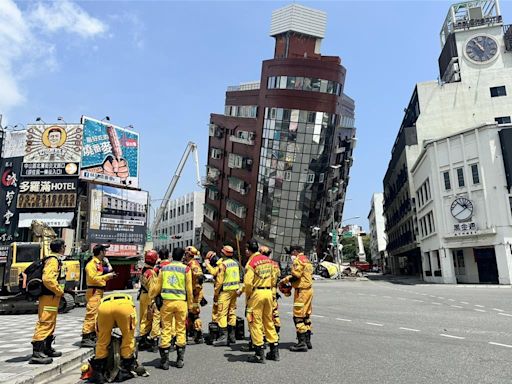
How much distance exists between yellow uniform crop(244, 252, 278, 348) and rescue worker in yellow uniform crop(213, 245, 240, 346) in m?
1.42

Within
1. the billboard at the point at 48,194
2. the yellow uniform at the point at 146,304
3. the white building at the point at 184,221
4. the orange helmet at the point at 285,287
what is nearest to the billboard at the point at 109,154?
the billboard at the point at 48,194

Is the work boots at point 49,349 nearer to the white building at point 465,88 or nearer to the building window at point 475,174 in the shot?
the building window at point 475,174

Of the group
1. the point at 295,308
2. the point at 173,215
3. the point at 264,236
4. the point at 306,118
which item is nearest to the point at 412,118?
the point at 306,118

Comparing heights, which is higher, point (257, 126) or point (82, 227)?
point (257, 126)

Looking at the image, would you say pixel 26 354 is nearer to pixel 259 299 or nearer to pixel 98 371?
pixel 98 371

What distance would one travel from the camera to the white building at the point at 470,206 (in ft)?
99.5

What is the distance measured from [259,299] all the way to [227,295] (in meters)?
1.80

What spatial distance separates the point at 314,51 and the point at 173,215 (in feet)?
154

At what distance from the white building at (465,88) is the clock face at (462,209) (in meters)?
9.63

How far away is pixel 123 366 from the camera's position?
245 inches

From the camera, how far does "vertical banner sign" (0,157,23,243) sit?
40062 mm

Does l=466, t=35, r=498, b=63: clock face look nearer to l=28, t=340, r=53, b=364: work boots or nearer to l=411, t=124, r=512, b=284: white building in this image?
l=411, t=124, r=512, b=284: white building

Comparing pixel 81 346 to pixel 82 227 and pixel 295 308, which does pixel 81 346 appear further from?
pixel 82 227

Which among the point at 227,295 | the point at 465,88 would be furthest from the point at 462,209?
the point at 227,295
